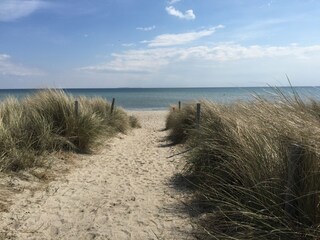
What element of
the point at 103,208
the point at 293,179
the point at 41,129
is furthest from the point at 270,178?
the point at 41,129

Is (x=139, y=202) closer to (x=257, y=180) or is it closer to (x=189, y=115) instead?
(x=257, y=180)

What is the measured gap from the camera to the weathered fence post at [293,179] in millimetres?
3363

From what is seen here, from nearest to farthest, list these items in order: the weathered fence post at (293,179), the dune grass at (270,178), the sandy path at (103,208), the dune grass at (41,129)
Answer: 1. the dune grass at (270,178)
2. the weathered fence post at (293,179)
3. the sandy path at (103,208)
4. the dune grass at (41,129)

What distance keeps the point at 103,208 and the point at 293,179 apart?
2.85 meters

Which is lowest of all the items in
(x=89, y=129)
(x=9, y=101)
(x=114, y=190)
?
(x=114, y=190)

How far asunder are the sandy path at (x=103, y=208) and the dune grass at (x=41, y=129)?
0.87m

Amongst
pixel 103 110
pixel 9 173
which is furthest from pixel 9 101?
pixel 103 110

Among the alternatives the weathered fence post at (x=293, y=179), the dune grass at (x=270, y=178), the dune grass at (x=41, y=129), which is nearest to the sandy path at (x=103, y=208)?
the dune grass at (x=270, y=178)

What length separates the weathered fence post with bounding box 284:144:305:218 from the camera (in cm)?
336

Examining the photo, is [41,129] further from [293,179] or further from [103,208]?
[293,179]

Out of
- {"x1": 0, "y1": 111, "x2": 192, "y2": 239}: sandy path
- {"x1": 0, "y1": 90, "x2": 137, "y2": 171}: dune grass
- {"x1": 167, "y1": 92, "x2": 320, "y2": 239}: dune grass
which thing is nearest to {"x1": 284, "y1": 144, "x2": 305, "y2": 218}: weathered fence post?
{"x1": 167, "y1": 92, "x2": 320, "y2": 239}: dune grass

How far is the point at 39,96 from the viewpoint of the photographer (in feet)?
34.3

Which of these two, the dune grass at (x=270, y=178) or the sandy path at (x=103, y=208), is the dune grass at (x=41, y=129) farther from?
the dune grass at (x=270, y=178)

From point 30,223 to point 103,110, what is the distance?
1041cm
